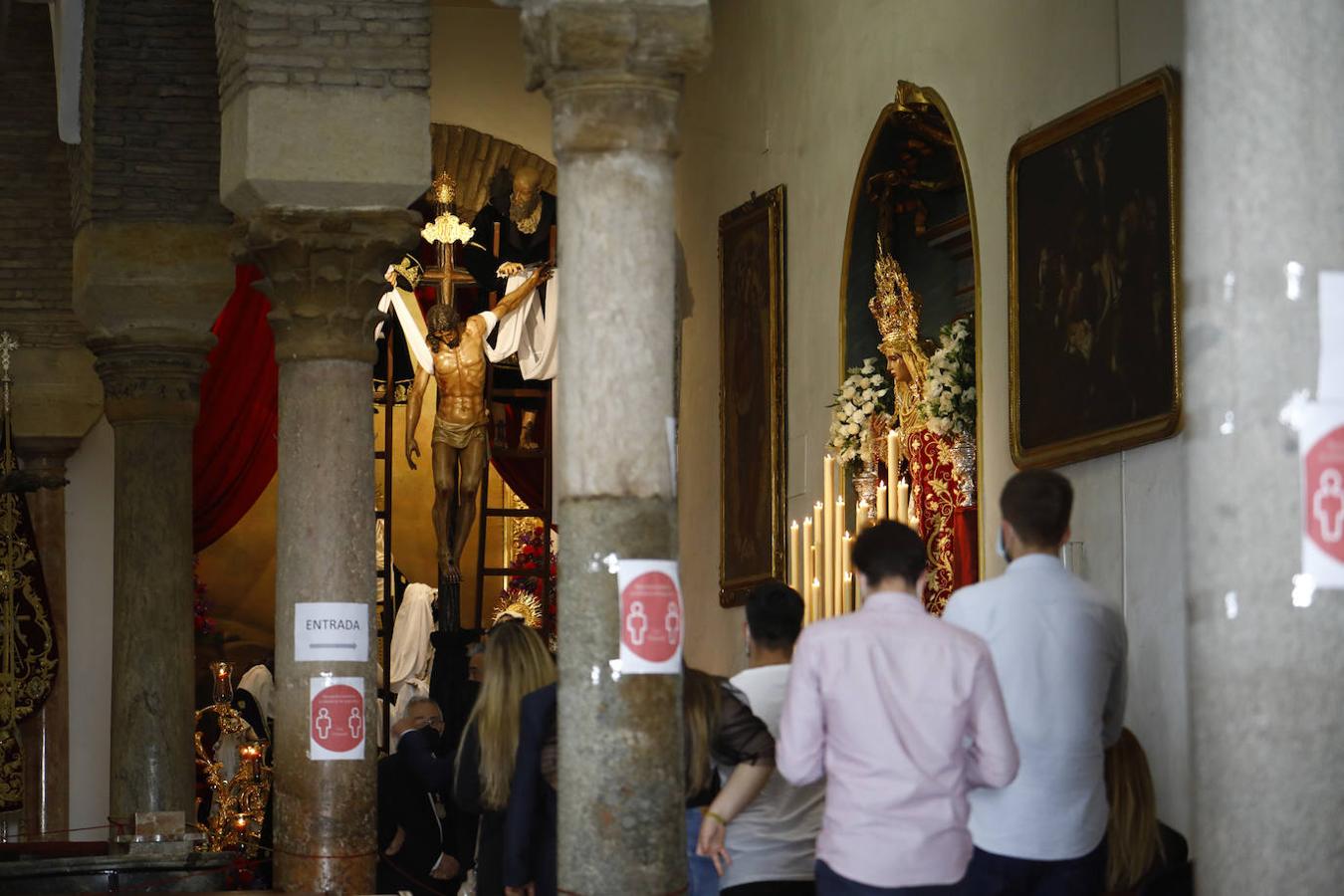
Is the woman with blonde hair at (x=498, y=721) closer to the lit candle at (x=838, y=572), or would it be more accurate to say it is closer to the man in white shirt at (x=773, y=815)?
the man in white shirt at (x=773, y=815)

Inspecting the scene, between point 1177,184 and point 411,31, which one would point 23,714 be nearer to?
point 411,31

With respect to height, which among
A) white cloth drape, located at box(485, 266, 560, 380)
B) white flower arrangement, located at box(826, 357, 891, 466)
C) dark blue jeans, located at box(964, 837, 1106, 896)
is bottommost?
dark blue jeans, located at box(964, 837, 1106, 896)

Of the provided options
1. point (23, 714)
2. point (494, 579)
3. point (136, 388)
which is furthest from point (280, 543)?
point (494, 579)

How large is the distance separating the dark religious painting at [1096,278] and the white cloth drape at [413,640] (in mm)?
7746

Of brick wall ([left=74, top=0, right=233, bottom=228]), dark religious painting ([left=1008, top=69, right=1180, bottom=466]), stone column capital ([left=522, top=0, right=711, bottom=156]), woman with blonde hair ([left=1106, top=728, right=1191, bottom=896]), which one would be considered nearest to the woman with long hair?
woman with blonde hair ([left=1106, top=728, right=1191, bottom=896])

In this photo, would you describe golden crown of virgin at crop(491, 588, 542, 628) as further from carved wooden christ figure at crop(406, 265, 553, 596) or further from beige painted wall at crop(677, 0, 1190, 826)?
beige painted wall at crop(677, 0, 1190, 826)

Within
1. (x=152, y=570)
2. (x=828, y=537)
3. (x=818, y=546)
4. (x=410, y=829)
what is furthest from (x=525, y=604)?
(x=410, y=829)

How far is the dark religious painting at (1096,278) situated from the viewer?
24.9 ft

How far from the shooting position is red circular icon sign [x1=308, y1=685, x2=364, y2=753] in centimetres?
880

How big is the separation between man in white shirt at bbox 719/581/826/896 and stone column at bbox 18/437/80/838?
9.25 m

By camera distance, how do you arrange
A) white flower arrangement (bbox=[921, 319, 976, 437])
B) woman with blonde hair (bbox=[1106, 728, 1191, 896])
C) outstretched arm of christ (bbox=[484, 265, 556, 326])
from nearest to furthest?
woman with blonde hair (bbox=[1106, 728, 1191, 896])
white flower arrangement (bbox=[921, 319, 976, 437])
outstretched arm of christ (bbox=[484, 265, 556, 326])

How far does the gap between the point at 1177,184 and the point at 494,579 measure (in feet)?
36.1

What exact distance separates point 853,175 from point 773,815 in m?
5.85

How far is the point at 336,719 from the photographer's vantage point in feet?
28.9
